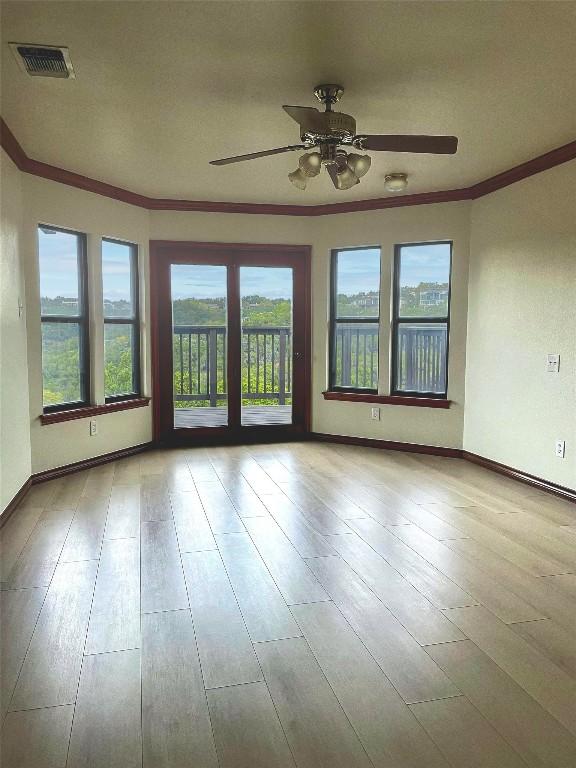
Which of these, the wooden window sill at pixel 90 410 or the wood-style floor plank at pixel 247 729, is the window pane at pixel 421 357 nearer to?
the wooden window sill at pixel 90 410

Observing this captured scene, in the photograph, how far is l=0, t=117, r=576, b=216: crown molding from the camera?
4.02 m

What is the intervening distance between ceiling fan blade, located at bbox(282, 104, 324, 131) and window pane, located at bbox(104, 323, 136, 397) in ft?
9.91

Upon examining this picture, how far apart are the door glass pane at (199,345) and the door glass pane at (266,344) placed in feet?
0.76

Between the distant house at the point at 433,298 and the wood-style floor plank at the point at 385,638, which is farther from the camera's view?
the distant house at the point at 433,298

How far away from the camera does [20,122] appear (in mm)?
3504

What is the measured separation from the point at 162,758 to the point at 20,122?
3.47 metres

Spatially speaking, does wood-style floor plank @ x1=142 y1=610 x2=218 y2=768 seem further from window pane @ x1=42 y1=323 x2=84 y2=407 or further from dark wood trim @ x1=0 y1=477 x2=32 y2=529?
window pane @ x1=42 y1=323 x2=84 y2=407

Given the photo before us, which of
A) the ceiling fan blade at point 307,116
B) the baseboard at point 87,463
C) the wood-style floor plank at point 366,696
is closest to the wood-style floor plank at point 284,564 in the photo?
the wood-style floor plank at point 366,696

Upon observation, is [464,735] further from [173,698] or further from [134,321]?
[134,321]

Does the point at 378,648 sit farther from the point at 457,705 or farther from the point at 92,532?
the point at 92,532

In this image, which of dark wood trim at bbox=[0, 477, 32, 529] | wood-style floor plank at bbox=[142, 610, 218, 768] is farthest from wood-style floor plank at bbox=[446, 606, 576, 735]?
dark wood trim at bbox=[0, 477, 32, 529]

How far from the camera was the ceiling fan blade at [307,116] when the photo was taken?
8.99 feet

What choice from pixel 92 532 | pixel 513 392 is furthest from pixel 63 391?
pixel 513 392

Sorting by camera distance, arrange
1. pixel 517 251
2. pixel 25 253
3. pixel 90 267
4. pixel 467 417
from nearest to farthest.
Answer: pixel 25 253, pixel 517 251, pixel 90 267, pixel 467 417
